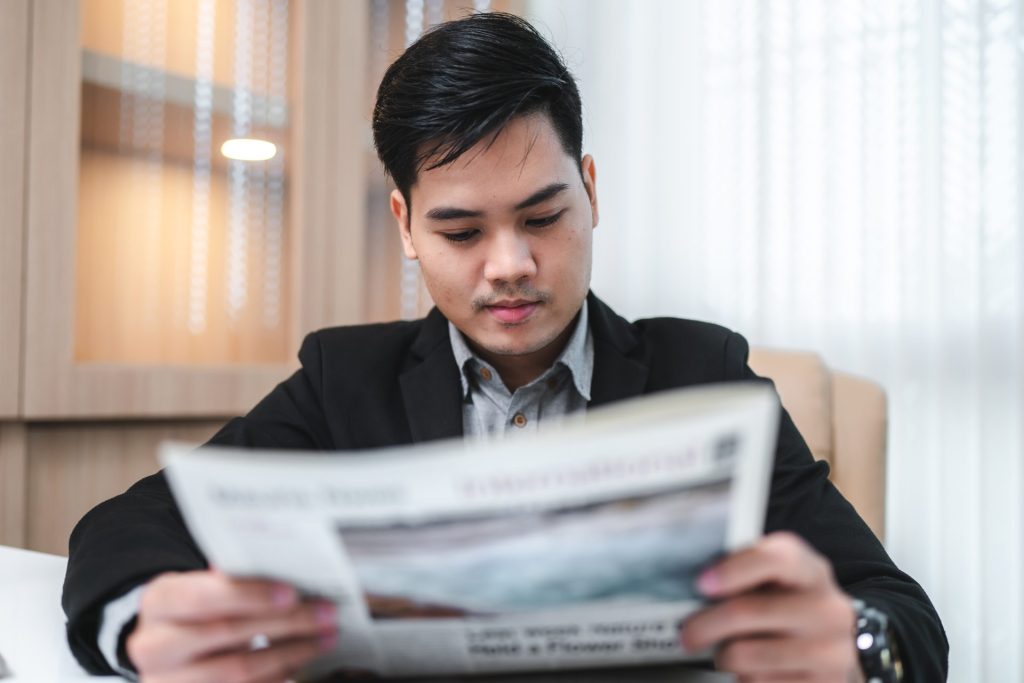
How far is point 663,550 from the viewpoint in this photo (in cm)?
42

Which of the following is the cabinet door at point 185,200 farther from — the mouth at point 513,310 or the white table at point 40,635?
the mouth at point 513,310

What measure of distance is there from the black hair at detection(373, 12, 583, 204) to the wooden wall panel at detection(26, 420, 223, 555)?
77cm

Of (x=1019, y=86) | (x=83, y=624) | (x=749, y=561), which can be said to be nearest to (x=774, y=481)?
(x=749, y=561)

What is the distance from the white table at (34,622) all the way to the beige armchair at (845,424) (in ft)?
3.28

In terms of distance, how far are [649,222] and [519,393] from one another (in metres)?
0.94

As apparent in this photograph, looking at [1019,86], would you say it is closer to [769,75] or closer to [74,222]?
[769,75]

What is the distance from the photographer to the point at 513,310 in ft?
3.16

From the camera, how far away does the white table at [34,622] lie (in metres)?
0.65

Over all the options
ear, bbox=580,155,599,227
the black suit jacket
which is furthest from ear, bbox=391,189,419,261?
ear, bbox=580,155,599,227

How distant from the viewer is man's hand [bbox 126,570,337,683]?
1.52ft

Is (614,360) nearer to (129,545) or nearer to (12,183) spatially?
(129,545)

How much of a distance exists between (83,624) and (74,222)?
895 mm

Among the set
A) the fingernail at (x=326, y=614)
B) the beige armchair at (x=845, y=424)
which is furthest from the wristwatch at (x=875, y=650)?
the beige armchair at (x=845, y=424)

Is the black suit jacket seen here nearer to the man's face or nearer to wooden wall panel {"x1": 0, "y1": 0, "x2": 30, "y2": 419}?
the man's face
